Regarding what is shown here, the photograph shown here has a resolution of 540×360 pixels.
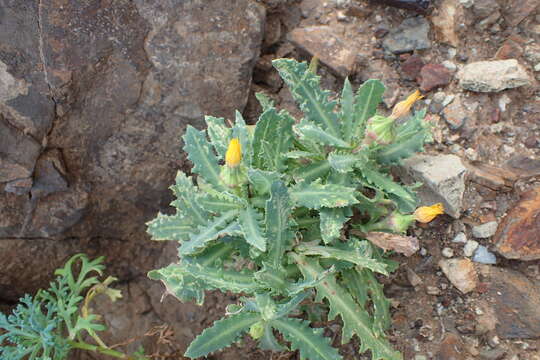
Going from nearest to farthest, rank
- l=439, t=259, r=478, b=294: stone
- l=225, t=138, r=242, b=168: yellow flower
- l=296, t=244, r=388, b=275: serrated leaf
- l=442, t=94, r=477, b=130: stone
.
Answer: l=225, t=138, r=242, b=168: yellow flower
l=296, t=244, r=388, b=275: serrated leaf
l=439, t=259, r=478, b=294: stone
l=442, t=94, r=477, b=130: stone

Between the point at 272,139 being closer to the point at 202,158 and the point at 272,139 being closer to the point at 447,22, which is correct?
the point at 202,158

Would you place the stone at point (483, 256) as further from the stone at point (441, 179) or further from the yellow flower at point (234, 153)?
the yellow flower at point (234, 153)

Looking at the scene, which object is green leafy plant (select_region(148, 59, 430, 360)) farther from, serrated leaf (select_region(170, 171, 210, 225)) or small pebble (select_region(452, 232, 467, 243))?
small pebble (select_region(452, 232, 467, 243))

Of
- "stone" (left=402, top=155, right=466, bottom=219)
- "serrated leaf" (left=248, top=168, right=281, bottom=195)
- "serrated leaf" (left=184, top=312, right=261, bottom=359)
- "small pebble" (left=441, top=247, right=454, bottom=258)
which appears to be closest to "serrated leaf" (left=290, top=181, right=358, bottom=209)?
"serrated leaf" (left=248, top=168, right=281, bottom=195)

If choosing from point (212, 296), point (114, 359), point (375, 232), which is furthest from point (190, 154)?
point (114, 359)

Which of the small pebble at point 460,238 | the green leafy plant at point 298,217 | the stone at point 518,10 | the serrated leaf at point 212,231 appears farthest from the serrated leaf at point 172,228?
the stone at point 518,10

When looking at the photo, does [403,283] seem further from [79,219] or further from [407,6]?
[79,219]
